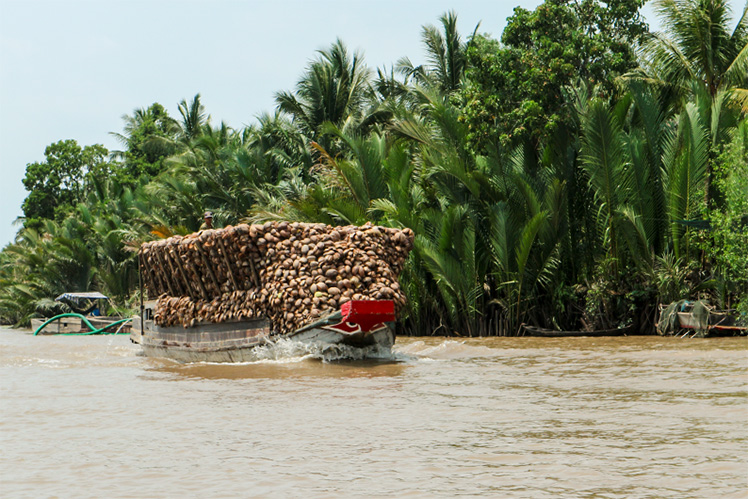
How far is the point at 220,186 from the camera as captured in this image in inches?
1337

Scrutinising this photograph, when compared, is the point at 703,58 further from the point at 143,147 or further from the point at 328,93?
the point at 143,147

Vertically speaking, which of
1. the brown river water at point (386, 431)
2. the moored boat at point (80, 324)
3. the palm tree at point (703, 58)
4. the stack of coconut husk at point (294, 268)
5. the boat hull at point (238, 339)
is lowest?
the brown river water at point (386, 431)

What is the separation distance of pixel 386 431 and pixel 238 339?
830cm

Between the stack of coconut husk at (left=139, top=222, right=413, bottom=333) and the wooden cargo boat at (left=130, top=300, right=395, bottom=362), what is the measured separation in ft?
0.72

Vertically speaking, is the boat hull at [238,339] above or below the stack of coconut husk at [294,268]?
below

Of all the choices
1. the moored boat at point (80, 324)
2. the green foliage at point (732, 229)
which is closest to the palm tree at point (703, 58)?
the green foliage at point (732, 229)

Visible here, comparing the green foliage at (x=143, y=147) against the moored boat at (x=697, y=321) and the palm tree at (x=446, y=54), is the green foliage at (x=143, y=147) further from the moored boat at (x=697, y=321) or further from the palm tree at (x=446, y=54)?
the moored boat at (x=697, y=321)

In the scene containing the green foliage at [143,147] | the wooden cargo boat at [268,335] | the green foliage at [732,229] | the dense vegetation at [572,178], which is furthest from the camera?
the green foliage at [143,147]

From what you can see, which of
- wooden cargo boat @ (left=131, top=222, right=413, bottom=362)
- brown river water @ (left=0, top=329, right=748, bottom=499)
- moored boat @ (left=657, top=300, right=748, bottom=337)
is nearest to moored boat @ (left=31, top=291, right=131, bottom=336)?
wooden cargo boat @ (left=131, top=222, right=413, bottom=362)

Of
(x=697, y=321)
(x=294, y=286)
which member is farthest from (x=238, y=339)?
(x=697, y=321)

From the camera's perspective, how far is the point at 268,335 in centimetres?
1495

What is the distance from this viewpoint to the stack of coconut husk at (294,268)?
14719 millimetres

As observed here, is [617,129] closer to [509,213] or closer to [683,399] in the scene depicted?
[509,213]

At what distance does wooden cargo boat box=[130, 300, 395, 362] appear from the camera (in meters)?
14.1
